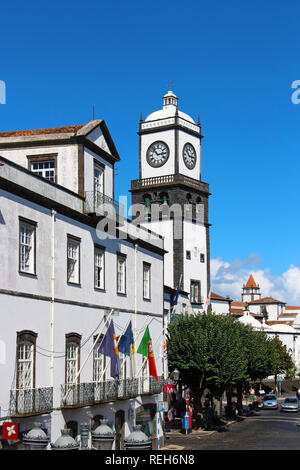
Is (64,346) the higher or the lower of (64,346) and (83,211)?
the lower

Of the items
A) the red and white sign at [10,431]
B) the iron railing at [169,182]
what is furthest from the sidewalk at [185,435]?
the iron railing at [169,182]

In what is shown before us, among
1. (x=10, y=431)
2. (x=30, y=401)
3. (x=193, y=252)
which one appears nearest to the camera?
(x=10, y=431)

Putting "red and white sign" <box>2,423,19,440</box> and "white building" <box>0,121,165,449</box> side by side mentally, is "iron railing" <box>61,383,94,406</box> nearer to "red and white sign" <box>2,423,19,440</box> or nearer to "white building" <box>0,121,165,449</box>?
"white building" <box>0,121,165,449</box>

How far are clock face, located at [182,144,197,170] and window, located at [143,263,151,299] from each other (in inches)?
1160

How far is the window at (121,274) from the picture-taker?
34250 millimetres

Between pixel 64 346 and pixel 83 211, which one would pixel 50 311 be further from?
pixel 83 211

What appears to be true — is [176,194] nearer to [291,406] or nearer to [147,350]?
[291,406]

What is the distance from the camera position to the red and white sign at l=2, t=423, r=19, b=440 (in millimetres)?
21891

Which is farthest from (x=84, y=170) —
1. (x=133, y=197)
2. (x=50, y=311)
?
(x=133, y=197)

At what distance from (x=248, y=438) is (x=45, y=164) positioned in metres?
21.0

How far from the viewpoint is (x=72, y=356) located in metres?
28.2

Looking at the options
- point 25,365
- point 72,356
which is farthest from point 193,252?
point 25,365
